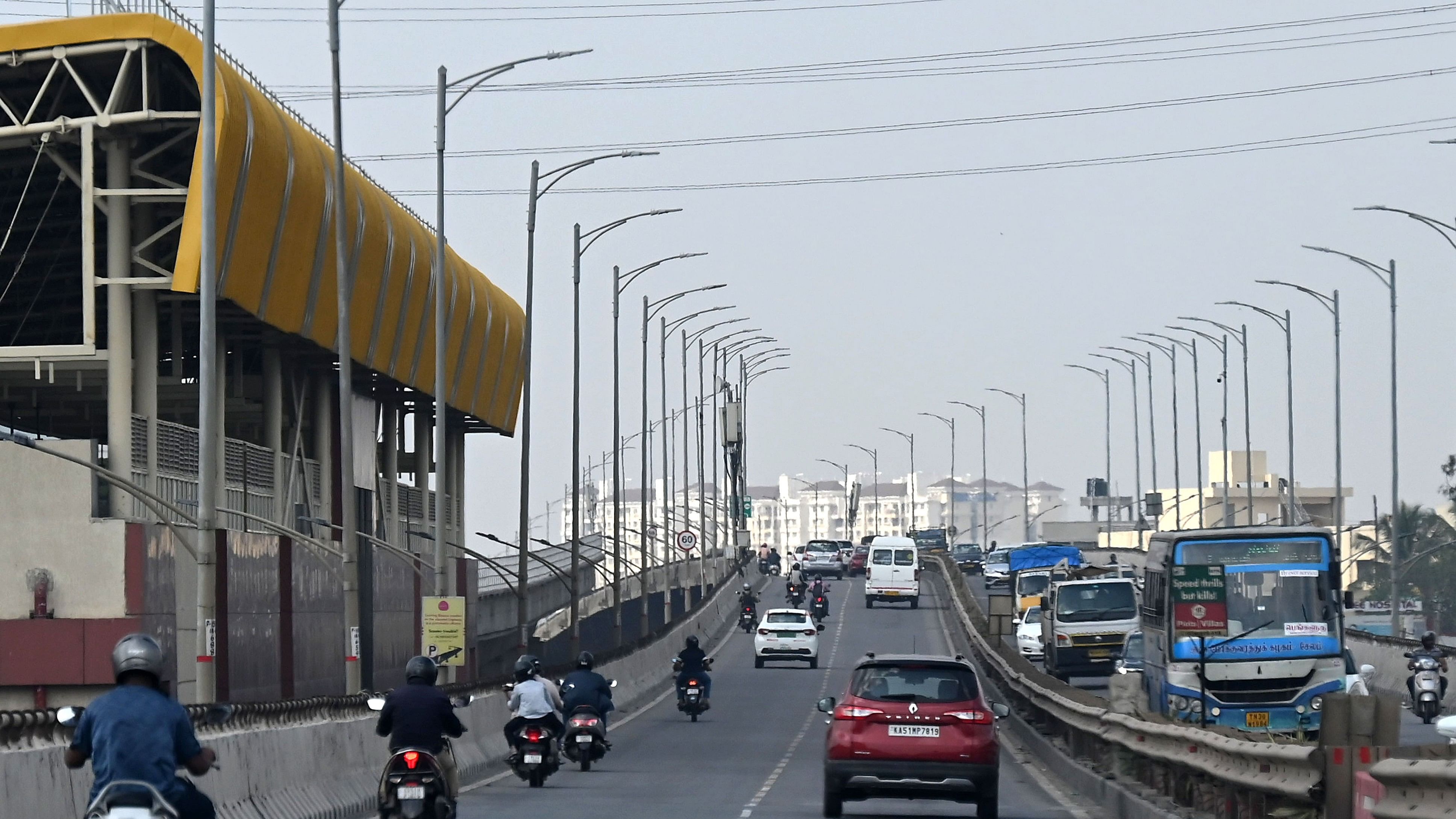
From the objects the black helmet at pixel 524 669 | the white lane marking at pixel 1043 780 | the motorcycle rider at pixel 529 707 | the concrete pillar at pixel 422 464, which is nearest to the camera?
the white lane marking at pixel 1043 780

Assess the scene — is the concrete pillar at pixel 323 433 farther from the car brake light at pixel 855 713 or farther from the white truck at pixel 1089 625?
the car brake light at pixel 855 713

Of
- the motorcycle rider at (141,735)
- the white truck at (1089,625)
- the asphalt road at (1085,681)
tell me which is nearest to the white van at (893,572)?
the asphalt road at (1085,681)

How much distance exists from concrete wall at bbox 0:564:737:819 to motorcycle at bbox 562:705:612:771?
124cm

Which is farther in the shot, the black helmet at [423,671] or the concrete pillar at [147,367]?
the concrete pillar at [147,367]

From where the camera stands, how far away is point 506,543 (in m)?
49.7

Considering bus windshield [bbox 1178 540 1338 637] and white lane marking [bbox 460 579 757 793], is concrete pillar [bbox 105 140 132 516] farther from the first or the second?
bus windshield [bbox 1178 540 1338 637]

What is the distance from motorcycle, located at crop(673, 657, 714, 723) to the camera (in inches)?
1761

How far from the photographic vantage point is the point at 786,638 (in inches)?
2527

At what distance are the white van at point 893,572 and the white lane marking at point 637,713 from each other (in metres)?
9.06

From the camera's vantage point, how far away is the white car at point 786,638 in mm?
64062

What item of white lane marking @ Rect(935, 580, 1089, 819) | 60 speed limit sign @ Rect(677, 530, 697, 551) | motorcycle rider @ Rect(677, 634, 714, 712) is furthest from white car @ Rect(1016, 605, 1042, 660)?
60 speed limit sign @ Rect(677, 530, 697, 551)

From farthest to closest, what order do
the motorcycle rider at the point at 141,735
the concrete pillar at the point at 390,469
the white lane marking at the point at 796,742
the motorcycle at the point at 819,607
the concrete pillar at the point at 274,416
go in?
the motorcycle at the point at 819,607, the concrete pillar at the point at 390,469, the concrete pillar at the point at 274,416, the white lane marking at the point at 796,742, the motorcycle rider at the point at 141,735

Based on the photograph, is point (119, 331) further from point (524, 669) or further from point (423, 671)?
point (423, 671)

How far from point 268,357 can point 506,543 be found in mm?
6355
